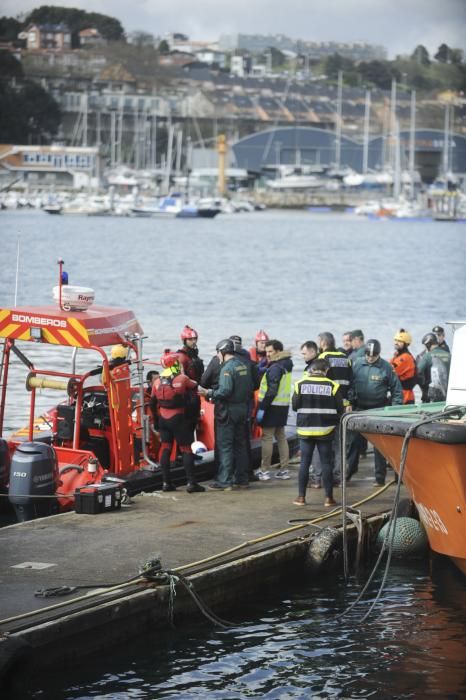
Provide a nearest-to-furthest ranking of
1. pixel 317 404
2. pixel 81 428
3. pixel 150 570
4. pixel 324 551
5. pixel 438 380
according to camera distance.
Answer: pixel 150 570 < pixel 324 551 < pixel 317 404 < pixel 81 428 < pixel 438 380

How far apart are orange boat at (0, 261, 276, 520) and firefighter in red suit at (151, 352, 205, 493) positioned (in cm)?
28

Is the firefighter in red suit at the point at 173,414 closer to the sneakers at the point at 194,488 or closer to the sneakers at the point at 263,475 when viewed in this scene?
the sneakers at the point at 194,488

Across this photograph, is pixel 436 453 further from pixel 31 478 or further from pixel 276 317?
pixel 276 317

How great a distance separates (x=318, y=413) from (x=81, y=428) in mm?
2705

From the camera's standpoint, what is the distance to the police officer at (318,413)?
42.8ft

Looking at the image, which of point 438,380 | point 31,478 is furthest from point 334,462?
point 31,478

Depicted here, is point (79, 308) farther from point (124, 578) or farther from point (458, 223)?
point (458, 223)

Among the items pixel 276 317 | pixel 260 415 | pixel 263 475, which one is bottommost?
pixel 263 475

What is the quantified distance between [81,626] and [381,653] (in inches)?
98.2

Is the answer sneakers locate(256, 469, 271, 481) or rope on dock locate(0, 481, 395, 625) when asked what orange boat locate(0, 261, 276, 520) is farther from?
rope on dock locate(0, 481, 395, 625)

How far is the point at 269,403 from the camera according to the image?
48.9 ft

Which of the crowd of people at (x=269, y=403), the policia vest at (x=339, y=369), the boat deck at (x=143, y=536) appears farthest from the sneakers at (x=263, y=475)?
the policia vest at (x=339, y=369)

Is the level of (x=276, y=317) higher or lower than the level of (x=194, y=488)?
higher

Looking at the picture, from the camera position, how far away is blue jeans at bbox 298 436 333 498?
13.1m
